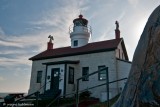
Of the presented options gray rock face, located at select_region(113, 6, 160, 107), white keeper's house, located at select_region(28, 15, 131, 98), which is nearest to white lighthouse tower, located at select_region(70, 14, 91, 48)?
white keeper's house, located at select_region(28, 15, 131, 98)

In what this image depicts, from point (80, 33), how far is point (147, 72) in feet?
63.6

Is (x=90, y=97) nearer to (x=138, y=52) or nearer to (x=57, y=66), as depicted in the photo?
(x=57, y=66)

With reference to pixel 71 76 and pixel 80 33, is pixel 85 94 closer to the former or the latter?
pixel 71 76

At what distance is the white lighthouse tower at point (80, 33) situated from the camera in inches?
880

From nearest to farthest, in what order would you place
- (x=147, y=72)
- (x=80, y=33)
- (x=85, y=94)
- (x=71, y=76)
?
(x=147, y=72), (x=85, y=94), (x=71, y=76), (x=80, y=33)

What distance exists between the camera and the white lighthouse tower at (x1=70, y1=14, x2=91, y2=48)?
22356 mm

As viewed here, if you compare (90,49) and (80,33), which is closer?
(90,49)

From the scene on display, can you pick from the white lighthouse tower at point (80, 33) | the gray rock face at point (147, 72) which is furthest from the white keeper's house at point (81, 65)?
the gray rock face at point (147, 72)

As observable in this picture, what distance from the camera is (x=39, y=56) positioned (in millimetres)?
23422

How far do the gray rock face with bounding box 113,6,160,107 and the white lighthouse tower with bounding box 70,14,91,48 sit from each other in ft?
60.2

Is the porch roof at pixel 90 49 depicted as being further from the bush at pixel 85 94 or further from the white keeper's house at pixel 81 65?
the bush at pixel 85 94

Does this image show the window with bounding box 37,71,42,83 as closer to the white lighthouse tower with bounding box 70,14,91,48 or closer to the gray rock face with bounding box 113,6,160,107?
the white lighthouse tower with bounding box 70,14,91,48

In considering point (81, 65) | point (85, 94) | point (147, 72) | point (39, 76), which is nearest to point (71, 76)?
point (81, 65)

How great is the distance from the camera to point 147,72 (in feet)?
10.7
